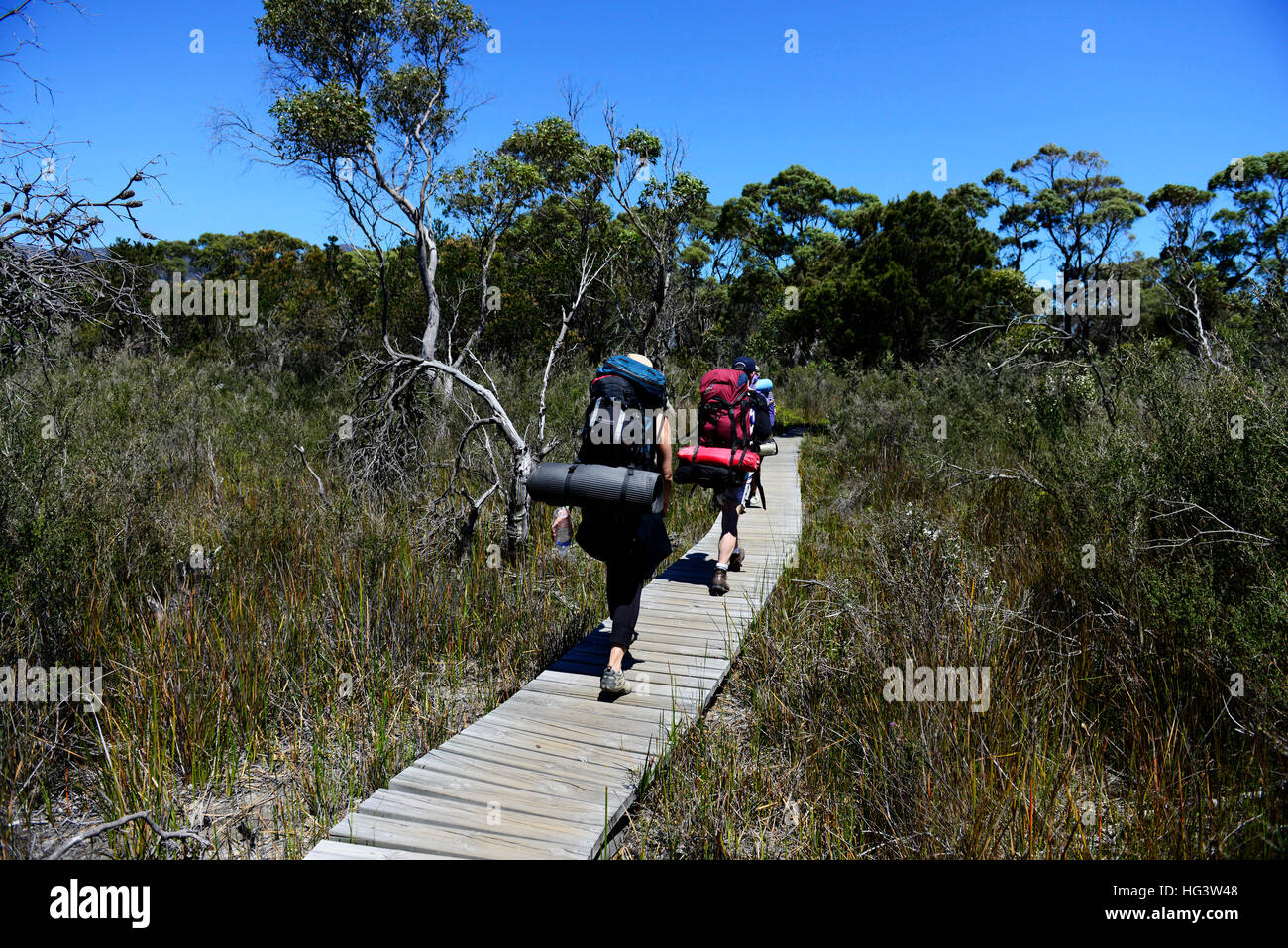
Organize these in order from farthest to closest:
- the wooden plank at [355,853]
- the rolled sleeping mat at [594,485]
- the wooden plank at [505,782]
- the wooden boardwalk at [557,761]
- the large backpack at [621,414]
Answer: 1. the large backpack at [621,414]
2. the rolled sleeping mat at [594,485]
3. the wooden plank at [505,782]
4. the wooden boardwalk at [557,761]
5. the wooden plank at [355,853]

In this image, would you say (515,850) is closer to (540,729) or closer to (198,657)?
(540,729)

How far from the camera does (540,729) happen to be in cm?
349

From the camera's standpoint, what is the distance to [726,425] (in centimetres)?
541

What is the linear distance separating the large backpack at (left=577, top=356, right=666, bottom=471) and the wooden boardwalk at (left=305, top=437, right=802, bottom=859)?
51.6 inches

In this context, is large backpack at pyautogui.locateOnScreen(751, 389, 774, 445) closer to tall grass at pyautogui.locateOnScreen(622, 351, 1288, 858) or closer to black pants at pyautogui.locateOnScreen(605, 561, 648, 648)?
tall grass at pyautogui.locateOnScreen(622, 351, 1288, 858)

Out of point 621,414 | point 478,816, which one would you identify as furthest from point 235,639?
point 621,414

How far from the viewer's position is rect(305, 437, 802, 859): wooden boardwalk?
2.62 m

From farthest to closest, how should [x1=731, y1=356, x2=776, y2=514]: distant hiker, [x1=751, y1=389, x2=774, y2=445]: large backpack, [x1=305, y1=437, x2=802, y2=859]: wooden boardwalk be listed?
[x1=751, y1=389, x2=774, y2=445]: large backpack < [x1=731, y1=356, x2=776, y2=514]: distant hiker < [x1=305, y1=437, x2=802, y2=859]: wooden boardwalk

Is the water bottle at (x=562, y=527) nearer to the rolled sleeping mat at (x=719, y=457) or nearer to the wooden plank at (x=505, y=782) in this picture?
the wooden plank at (x=505, y=782)

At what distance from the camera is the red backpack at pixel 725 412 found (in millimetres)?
5383

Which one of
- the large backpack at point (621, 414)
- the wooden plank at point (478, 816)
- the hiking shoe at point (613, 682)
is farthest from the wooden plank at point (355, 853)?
the large backpack at point (621, 414)

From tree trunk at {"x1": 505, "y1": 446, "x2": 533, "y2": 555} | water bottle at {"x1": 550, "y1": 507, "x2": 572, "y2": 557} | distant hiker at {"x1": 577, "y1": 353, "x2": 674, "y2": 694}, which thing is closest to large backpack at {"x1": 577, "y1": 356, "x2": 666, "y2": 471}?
distant hiker at {"x1": 577, "y1": 353, "x2": 674, "y2": 694}
